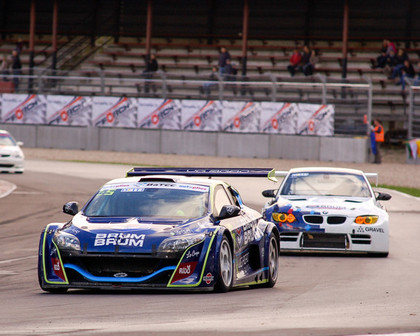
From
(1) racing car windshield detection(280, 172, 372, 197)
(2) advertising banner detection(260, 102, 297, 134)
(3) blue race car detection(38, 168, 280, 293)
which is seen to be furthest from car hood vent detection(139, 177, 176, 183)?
(2) advertising banner detection(260, 102, 297, 134)

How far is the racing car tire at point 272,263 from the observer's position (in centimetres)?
1069

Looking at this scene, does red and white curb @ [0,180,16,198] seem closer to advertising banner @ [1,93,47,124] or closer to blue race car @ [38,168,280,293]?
advertising banner @ [1,93,47,124]

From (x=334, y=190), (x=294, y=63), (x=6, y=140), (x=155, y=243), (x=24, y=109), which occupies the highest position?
(x=294, y=63)

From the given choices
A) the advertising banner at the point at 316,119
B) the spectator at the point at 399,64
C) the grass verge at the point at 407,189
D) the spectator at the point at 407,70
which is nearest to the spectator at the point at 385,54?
the spectator at the point at 399,64

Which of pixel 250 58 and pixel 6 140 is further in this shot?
pixel 250 58

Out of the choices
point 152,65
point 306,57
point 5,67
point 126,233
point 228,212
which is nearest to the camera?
point 126,233

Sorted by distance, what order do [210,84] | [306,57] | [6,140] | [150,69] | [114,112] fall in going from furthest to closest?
[150,69], [306,57], [114,112], [210,84], [6,140]

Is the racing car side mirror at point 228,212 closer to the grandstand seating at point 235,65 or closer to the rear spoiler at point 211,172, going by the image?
the rear spoiler at point 211,172

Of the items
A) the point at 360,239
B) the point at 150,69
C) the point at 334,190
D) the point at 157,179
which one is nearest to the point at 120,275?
the point at 157,179

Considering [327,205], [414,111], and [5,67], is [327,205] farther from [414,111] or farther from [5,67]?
[5,67]

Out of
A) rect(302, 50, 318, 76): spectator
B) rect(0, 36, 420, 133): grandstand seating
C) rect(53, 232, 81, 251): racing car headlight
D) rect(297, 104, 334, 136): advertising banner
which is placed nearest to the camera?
rect(53, 232, 81, 251): racing car headlight

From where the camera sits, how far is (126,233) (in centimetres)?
936

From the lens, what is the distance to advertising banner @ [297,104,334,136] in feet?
119

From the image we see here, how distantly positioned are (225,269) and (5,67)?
35.8 m
